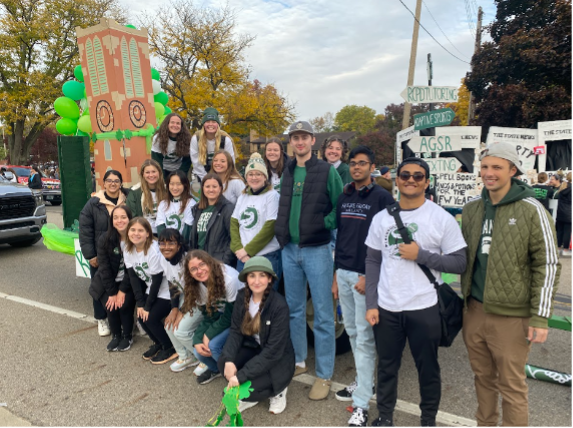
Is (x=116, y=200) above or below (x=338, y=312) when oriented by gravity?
above

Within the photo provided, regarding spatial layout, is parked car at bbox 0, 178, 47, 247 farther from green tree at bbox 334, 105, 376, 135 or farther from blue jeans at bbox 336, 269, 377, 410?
green tree at bbox 334, 105, 376, 135

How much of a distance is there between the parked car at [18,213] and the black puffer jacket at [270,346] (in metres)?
6.93

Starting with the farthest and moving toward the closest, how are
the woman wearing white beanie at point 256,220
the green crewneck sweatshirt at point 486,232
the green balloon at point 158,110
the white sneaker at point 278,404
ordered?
the green balloon at point 158,110 < the woman wearing white beanie at point 256,220 < the white sneaker at point 278,404 < the green crewneck sweatshirt at point 486,232

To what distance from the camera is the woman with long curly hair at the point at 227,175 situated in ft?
13.1

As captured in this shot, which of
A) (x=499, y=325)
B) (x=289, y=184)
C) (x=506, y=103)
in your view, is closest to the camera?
(x=499, y=325)

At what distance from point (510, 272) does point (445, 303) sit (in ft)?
1.36

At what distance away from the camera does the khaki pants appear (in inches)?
87.2

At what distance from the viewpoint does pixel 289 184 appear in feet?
10.2

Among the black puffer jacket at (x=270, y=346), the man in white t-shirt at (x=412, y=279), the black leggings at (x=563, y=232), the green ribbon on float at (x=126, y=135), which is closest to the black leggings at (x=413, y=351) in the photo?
the man in white t-shirt at (x=412, y=279)

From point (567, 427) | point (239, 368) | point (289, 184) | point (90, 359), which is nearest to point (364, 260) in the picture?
point (289, 184)

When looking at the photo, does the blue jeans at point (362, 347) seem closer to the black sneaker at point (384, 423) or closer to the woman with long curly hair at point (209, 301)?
the black sneaker at point (384, 423)

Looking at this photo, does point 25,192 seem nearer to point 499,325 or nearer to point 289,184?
point 289,184

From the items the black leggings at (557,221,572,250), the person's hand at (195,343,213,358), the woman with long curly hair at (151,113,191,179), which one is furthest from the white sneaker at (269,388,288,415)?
the black leggings at (557,221,572,250)

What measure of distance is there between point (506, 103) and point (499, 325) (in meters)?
12.6
